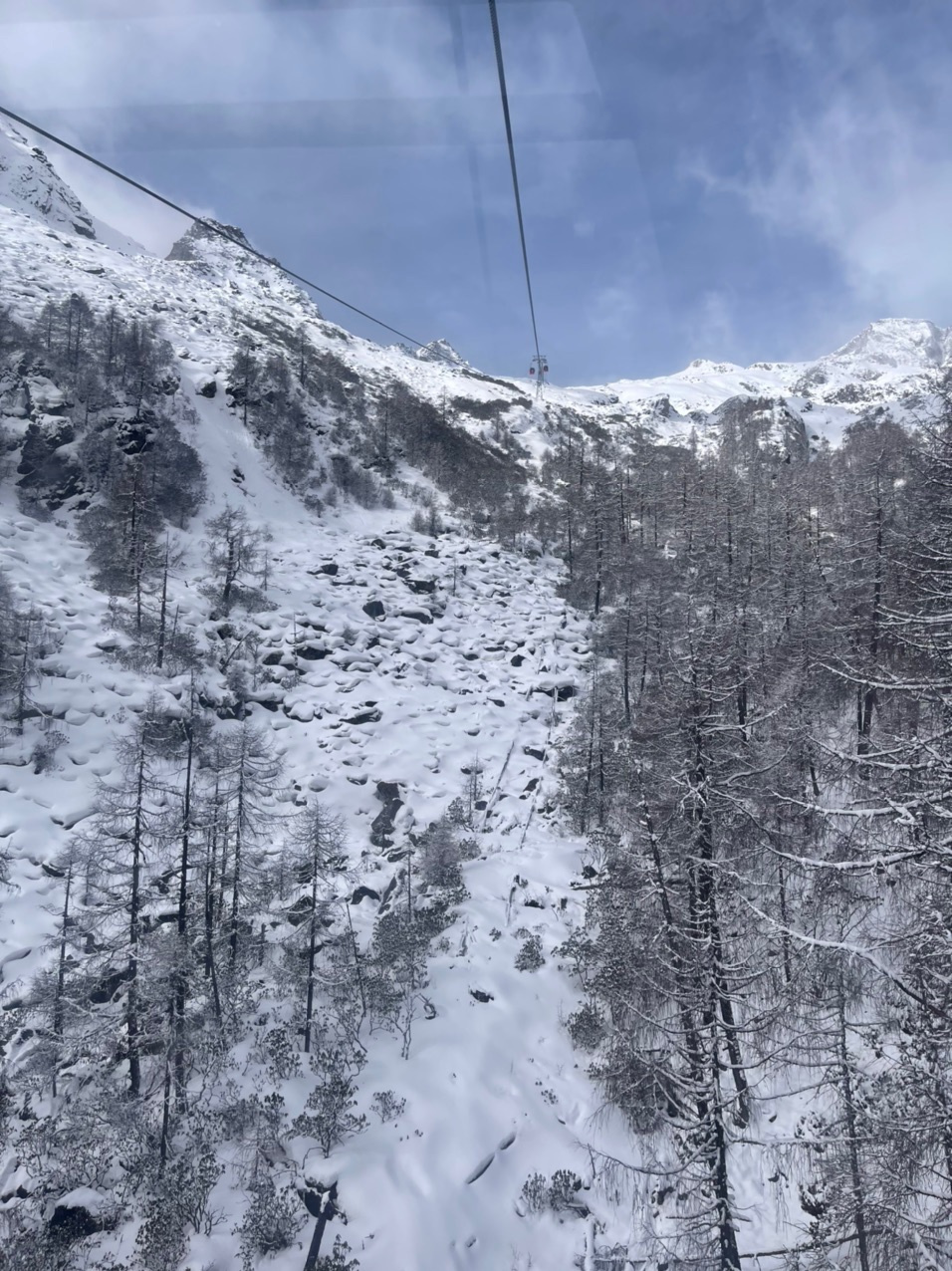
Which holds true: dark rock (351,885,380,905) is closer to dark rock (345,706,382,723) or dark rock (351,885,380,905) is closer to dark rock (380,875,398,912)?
dark rock (380,875,398,912)

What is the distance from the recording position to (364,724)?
28.7 m

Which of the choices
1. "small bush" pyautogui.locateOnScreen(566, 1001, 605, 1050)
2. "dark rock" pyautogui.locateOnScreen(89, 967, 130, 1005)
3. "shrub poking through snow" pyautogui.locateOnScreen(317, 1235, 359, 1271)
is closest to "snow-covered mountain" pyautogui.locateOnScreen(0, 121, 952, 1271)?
"small bush" pyautogui.locateOnScreen(566, 1001, 605, 1050)

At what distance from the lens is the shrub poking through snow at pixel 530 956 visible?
17.1 meters

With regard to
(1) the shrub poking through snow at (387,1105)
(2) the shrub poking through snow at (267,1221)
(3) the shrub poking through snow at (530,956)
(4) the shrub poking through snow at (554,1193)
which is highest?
(3) the shrub poking through snow at (530,956)

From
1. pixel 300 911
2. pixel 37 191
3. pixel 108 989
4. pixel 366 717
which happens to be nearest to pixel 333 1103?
pixel 300 911

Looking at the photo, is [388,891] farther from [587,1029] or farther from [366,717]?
[366,717]

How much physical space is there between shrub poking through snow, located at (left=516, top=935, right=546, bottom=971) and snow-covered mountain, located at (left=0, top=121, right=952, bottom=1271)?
0.11 m

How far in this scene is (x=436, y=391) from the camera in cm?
8250

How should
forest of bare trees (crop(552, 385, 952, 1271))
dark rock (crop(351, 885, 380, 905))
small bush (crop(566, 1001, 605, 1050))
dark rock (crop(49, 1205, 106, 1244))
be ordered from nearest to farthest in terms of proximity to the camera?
1. forest of bare trees (crop(552, 385, 952, 1271))
2. dark rock (crop(49, 1205, 106, 1244))
3. small bush (crop(566, 1001, 605, 1050))
4. dark rock (crop(351, 885, 380, 905))

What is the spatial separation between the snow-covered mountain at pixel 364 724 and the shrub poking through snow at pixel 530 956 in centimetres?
11

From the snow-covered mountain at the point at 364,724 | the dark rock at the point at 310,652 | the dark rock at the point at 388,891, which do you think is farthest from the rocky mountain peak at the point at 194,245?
the dark rock at the point at 388,891

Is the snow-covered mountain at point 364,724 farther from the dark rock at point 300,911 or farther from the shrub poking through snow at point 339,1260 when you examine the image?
the dark rock at point 300,911

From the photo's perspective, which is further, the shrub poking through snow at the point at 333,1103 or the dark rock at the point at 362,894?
the dark rock at the point at 362,894

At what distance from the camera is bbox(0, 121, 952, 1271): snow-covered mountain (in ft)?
38.7
